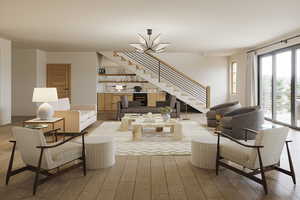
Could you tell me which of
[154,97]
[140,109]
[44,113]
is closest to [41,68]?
[140,109]

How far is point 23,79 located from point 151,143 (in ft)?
22.2

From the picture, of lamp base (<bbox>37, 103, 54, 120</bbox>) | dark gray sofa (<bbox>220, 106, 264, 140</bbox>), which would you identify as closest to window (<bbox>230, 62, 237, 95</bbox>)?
dark gray sofa (<bbox>220, 106, 264, 140</bbox>)

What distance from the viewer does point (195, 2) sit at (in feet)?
14.5

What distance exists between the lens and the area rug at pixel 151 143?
471 cm

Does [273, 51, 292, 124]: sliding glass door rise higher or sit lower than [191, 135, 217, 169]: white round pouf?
higher

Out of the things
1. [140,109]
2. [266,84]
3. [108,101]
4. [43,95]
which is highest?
[266,84]

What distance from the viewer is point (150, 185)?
3.11m

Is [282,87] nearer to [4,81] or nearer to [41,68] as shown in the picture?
[4,81]

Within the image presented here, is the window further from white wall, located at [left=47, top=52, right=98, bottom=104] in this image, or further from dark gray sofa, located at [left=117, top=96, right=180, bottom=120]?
white wall, located at [left=47, top=52, right=98, bottom=104]

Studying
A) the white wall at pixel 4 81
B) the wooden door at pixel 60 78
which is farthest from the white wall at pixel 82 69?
the white wall at pixel 4 81

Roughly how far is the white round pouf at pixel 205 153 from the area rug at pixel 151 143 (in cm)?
80

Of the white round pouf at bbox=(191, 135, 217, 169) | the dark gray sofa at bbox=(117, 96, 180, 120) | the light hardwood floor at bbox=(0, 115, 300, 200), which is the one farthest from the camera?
the dark gray sofa at bbox=(117, 96, 180, 120)

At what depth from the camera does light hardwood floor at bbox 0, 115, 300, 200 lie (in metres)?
2.79

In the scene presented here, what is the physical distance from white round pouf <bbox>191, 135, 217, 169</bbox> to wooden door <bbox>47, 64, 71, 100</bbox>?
8249mm
